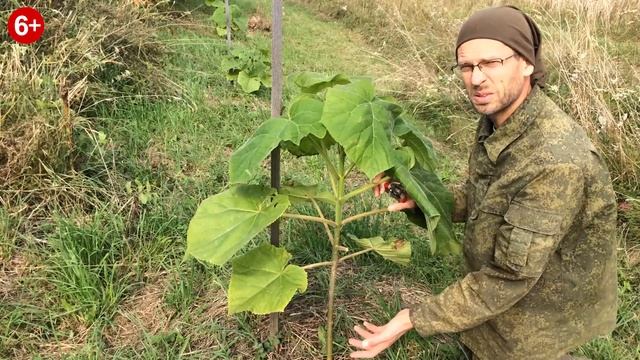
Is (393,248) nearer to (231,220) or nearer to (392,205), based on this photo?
(392,205)

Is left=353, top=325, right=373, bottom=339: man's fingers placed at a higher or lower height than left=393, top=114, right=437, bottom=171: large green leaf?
lower

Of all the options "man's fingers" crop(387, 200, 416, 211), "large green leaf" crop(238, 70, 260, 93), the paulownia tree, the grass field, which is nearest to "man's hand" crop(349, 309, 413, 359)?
the paulownia tree

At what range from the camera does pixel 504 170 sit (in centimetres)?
158

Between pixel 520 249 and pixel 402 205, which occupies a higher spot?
pixel 520 249

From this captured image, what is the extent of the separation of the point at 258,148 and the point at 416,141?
1.75ft

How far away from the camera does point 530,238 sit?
4.61 feet

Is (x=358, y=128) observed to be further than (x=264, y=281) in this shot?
No

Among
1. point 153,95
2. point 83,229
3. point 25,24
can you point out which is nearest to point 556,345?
point 83,229

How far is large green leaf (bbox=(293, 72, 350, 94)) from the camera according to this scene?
66.4 inches

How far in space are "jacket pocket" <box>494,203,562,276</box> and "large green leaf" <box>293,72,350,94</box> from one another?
679 mm

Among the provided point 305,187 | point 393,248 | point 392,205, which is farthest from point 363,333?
point 305,187

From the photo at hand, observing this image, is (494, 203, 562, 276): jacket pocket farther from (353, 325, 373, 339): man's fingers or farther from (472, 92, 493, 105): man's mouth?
(353, 325, 373, 339): man's fingers

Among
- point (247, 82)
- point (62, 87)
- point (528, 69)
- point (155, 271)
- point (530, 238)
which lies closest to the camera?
point (530, 238)

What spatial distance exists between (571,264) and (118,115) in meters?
3.23
